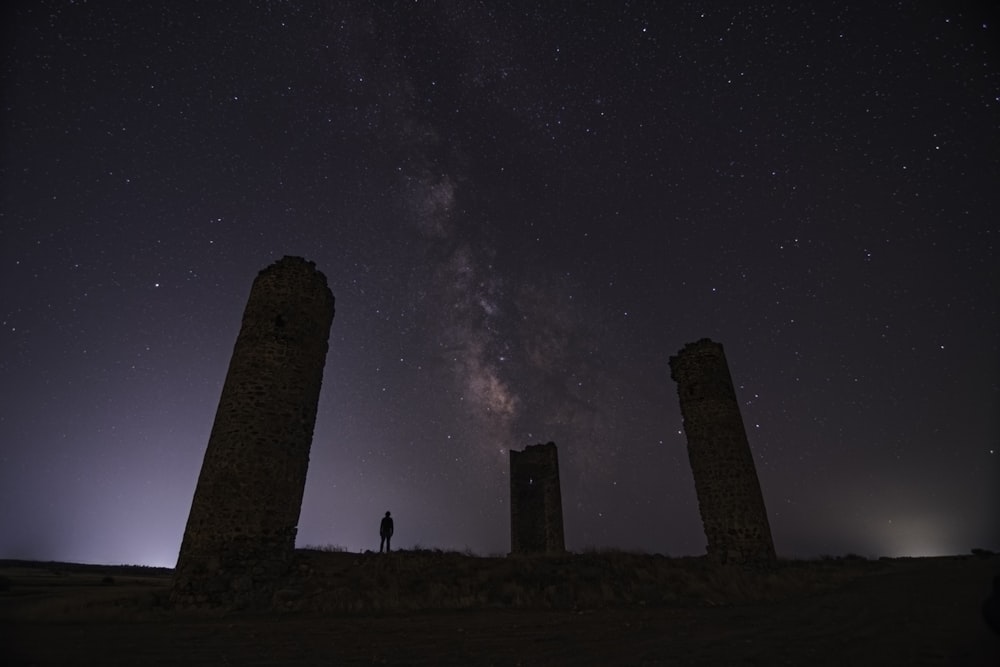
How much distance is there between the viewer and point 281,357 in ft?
38.5

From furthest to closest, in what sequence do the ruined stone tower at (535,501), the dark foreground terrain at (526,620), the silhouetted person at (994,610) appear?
the ruined stone tower at (535,501) < the dark foreground terrain at (526,620) < the silhouetted person at (994,610)

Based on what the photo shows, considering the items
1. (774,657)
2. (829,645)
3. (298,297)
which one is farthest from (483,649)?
(298,297)

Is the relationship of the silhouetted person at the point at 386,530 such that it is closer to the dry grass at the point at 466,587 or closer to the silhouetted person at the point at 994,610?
the dry grass at the point at 466,587

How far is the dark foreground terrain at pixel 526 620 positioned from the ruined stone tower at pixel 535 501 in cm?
823

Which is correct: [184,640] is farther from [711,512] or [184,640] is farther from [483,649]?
[711,512]

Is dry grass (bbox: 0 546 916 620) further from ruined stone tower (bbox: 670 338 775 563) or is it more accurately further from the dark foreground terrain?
ruined stone tower (bbox: 670 338 775 563)

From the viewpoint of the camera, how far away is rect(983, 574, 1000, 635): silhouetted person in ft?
11.8

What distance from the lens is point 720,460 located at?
15.4m

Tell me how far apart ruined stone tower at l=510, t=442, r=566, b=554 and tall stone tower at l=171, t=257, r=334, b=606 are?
40.4ft

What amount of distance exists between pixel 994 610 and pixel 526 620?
19.7 ft

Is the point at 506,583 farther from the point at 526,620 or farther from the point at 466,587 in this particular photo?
the point at 526,620

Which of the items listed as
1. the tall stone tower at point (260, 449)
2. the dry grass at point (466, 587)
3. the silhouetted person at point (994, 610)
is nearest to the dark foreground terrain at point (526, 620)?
the dry grass at point (466, 587)

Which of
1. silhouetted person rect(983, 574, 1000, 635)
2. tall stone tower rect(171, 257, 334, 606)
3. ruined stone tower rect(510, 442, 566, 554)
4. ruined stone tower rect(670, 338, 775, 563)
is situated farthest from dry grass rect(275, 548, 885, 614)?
ruined stone tower rect(510, 442, 566, 554)

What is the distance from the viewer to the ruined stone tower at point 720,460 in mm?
14625
